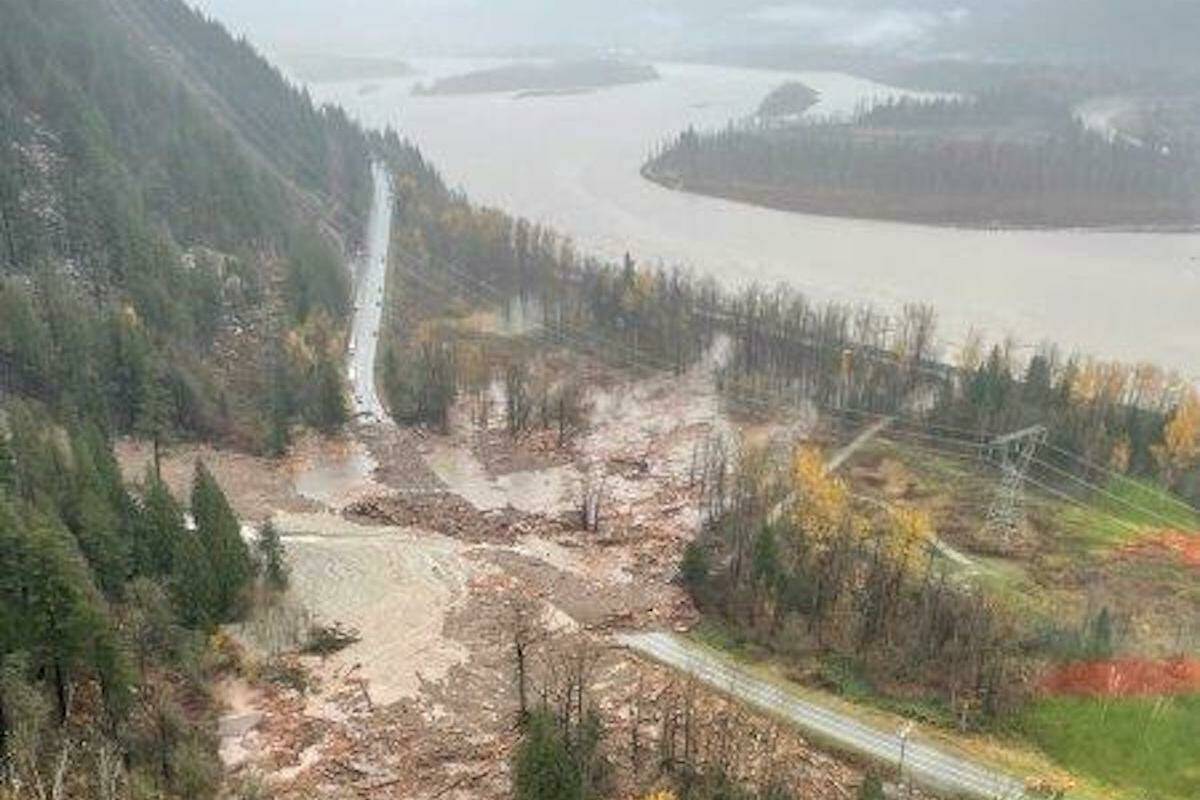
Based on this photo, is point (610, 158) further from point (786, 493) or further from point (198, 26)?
point (786, 493)

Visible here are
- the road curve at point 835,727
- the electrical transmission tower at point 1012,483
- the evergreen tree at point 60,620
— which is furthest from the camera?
the electrical transmission tower at point 1012,483

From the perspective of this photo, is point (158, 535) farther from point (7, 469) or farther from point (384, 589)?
point (384, 589)

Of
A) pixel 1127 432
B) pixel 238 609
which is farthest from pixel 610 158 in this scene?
pixel 238 609

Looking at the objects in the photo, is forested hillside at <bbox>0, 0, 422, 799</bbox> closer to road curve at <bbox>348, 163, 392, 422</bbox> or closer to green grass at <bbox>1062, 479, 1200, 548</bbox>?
road curve at <bbox>348, 163, 392, 422</bbox>

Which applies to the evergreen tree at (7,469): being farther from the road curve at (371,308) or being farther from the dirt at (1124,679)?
the dirt at (1124,679)

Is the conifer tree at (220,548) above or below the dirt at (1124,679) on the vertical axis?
above

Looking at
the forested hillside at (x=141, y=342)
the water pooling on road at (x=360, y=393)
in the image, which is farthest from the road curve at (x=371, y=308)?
the forested hillside at (x=141, y=342)

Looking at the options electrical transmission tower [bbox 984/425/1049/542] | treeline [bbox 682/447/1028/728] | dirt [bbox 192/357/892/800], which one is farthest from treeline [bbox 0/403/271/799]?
electrical transmission tower [bbox 984/425/1049/542]

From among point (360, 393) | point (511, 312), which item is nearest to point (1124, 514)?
point (360, 393)
